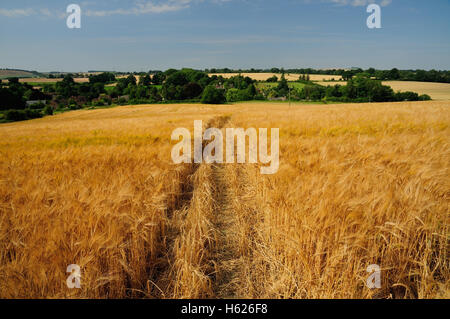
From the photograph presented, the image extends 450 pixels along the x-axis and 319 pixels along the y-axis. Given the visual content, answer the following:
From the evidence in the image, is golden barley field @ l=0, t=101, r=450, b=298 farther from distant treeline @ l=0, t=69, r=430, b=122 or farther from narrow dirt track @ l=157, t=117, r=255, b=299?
distant treeline @ l=0, t=69, r=430, b=122

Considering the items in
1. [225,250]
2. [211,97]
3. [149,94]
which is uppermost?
[149,94]

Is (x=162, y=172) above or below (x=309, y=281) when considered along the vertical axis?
above

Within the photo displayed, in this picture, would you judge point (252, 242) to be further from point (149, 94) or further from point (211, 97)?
point (149, 94)

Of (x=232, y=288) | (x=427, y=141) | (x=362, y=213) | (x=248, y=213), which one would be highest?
(x=427, y=141)

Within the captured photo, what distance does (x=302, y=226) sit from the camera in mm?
1877

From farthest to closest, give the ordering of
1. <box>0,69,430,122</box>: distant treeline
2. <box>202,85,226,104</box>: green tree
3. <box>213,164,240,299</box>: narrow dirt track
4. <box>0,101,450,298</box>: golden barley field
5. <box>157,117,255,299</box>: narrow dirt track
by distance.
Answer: <box>202,85,226,104</box>: green tree < <box>0,69,430,122</box>: distant treeline < <box>213,164,240,299</box>: narrow dirt track < <box>157,117,255,299</box>: narrow dirt track < <box>0,101,450,298</box>: golden barley field

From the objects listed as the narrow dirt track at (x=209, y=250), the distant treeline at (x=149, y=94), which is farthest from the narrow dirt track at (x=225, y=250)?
the distant treeline at (x=149, y=94)

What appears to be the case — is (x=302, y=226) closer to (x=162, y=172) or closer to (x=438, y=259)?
(x=438, y=259)

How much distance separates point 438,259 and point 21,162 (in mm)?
5975

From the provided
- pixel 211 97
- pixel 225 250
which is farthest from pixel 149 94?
pixel 225 250

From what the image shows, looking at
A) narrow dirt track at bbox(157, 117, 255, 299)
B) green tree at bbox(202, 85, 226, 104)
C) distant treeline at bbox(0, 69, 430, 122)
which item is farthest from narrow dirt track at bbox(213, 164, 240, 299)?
green tree at bbox(202, 85, 226, 104)

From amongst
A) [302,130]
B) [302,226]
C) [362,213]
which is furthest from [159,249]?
[302,130]

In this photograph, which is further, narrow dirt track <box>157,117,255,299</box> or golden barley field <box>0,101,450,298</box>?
narrow dirt track <box>157,117,255,299</box>
